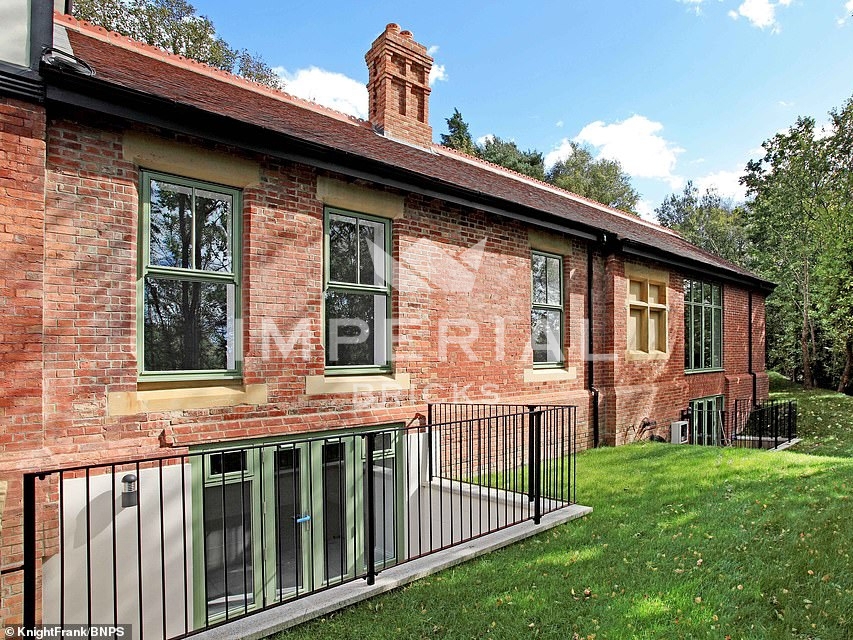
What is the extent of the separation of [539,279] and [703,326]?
6.82 metres

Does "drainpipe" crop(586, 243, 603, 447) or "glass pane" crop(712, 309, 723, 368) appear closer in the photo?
"drainpipe" crop(586, 243, 603, 447)

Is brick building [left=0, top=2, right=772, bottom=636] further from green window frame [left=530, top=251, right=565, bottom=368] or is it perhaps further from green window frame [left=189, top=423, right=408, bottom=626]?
green window frame [left=189, top=423, right=408, bottom=626]

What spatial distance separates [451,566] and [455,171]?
6656mm

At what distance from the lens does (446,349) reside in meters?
7.46

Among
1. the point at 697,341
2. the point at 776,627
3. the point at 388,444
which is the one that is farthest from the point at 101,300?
the point at 697,341

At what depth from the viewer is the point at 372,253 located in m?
6.95

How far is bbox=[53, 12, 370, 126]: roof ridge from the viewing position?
7473mm

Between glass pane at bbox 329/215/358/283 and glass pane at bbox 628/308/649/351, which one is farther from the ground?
glass pane at bbox 329/215/358/283

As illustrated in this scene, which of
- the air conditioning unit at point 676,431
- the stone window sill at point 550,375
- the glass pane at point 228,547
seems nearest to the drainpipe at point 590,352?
the stone window sill at point 550,375

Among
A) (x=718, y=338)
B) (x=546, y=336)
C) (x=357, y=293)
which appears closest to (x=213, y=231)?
(x=357, y=293)

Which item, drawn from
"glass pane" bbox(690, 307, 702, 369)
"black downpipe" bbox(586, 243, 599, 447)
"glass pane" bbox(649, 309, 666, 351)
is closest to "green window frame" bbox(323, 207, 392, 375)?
"black downpipe" bbox(586, 243, 599, 447)

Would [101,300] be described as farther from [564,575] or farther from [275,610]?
[564,575]

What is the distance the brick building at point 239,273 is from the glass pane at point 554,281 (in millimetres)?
28

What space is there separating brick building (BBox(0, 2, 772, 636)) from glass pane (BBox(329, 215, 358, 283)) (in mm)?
29
